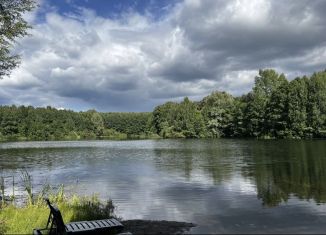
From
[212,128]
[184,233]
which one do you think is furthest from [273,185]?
[212,128]

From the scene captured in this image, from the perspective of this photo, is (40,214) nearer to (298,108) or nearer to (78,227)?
(78,227)

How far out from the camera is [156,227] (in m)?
15.8

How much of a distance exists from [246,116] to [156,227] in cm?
12480

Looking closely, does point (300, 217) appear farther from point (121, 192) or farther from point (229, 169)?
point (229, 169)

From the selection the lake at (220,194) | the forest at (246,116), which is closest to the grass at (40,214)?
the lake at (220,194)

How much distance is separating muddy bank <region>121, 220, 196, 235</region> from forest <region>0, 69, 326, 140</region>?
10114 centimetres

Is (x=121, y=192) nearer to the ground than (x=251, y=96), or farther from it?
nearer to the ground

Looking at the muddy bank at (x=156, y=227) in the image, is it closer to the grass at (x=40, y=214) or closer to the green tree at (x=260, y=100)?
the grass at (x=40, y=214)

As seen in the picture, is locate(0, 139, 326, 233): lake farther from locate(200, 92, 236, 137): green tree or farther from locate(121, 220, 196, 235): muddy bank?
locate(200, 92, 236, 137): green tree

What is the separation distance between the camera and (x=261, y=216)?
18.4 metres

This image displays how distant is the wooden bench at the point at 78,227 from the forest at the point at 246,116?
341ft

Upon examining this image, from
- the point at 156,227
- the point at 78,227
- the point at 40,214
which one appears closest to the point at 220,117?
the point at 156,227

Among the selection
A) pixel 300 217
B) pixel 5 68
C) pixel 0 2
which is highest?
pixel 0 2

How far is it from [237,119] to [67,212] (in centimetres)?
13019
